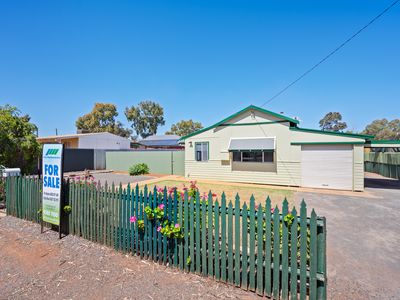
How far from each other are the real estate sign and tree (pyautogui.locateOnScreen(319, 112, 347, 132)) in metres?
77.0

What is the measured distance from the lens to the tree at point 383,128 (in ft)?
210

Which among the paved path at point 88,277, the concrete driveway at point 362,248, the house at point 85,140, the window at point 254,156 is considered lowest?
the concrete driveway at point 362,248

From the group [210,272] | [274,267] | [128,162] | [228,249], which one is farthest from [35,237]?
[128,162]

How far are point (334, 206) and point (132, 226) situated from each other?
7451mm

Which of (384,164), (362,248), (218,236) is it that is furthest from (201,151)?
(384,164)

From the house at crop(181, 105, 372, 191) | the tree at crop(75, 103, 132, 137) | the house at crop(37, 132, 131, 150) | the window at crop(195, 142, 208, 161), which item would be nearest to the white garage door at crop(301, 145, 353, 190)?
the house at crop(181, 105, 372, 191)

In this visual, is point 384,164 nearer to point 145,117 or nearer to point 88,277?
point 88,277

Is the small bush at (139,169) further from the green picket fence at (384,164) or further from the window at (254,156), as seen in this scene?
the green picket fence at (384,164)

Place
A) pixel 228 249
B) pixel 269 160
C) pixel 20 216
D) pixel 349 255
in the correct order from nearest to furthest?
pixel 228 249 → pixel 349 255 → pixel 20 216 → pixel 269 160

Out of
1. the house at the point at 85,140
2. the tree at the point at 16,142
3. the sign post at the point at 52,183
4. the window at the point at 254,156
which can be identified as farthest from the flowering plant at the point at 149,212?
the house at the point at 85,140

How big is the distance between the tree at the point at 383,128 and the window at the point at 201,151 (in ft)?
237

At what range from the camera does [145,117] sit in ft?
182

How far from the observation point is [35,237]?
4871 millimetres

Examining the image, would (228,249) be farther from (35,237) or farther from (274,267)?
(35,237)
